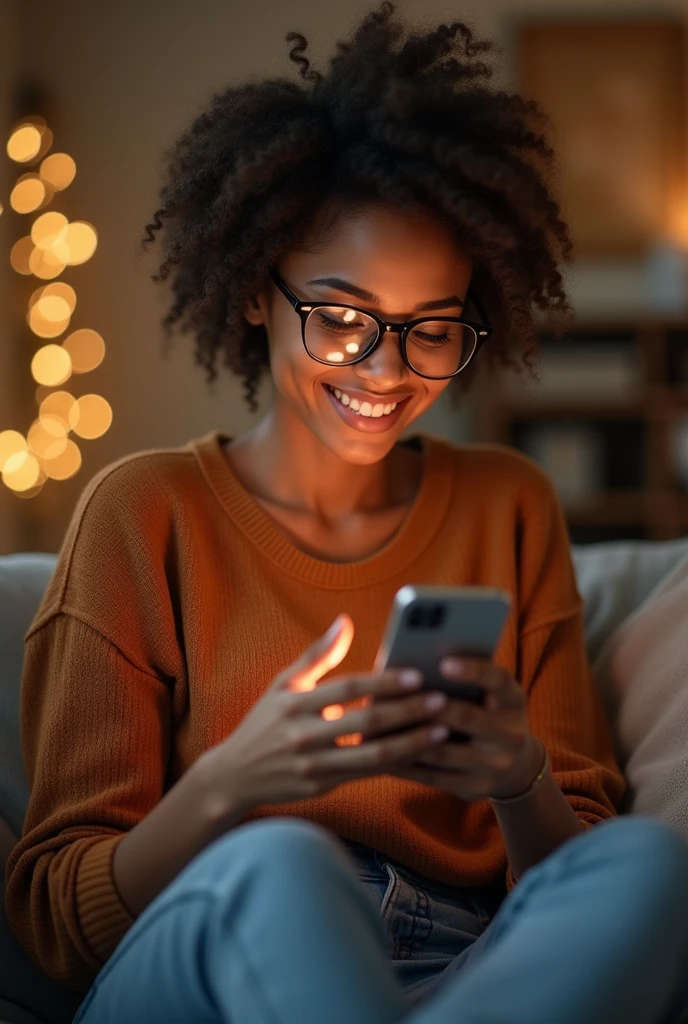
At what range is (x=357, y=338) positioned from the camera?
140 centimetres

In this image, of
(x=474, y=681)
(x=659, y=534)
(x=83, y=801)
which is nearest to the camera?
(x=474, y=681)

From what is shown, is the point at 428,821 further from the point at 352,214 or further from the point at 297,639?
the point at 352,214

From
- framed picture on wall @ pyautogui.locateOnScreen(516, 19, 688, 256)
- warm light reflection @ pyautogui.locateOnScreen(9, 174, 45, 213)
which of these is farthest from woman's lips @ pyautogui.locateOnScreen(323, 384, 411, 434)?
framed picture on wall @ pyautogui.locateOnScreen(516, 19, 688, 256)

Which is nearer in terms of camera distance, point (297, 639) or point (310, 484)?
point (297, 639)

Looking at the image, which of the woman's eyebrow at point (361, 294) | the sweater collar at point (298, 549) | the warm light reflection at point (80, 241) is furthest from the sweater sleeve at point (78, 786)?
the warm light reflection at point (80, 241)

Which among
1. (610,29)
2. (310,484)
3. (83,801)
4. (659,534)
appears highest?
(610,29)

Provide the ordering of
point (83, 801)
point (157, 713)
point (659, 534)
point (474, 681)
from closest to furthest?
point (474, 681) → point (83, 801) → point (157, 713) → point (659, 534)

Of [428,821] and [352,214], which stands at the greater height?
[352,214]

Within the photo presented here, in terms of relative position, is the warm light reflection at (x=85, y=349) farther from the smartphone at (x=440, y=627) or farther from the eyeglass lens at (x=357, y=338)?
the smartphone at (x=440, y=627)

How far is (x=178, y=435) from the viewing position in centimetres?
517

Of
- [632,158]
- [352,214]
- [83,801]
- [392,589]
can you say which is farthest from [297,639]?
[632,158]

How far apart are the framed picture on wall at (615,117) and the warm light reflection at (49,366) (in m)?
2.10

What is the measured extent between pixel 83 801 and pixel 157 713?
0.45 ft

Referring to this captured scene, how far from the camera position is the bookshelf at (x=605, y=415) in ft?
16.2
